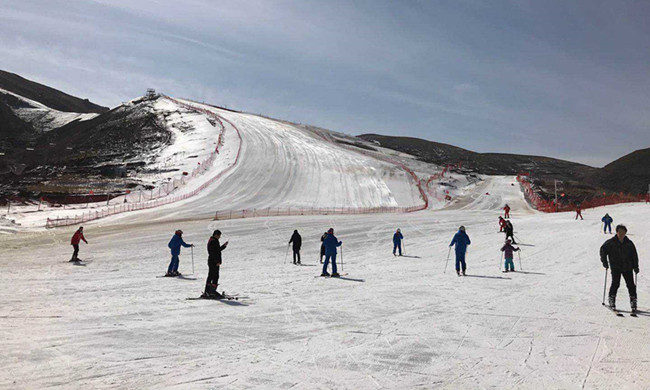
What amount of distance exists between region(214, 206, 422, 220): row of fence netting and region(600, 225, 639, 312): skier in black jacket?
92.3ft

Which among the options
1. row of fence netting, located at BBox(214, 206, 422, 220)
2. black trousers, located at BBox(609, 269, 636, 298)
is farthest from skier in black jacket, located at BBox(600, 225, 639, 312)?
row of fence netting, located at BBox(214, 206, 422, 220)

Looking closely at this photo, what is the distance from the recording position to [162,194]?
43281 millimetres

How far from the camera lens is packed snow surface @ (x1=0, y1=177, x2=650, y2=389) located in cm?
553

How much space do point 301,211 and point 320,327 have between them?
104 feet

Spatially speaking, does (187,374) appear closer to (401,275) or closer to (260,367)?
(260,367)

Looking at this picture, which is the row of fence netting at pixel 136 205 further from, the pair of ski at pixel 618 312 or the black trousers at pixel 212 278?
the pair of ski at pixel 618 312

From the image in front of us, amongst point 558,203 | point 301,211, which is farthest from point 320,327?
point 558,203

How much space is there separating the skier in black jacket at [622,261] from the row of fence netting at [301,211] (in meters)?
28.1

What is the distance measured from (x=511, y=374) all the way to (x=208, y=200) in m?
36.4

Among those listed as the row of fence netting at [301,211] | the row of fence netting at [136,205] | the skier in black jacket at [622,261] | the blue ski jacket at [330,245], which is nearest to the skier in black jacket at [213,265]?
the blue ski jacket at [330,245]

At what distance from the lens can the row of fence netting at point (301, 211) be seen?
35844 millimetres

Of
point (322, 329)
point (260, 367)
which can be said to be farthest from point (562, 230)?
point (260, 367)

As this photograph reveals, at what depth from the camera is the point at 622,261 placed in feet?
28.4

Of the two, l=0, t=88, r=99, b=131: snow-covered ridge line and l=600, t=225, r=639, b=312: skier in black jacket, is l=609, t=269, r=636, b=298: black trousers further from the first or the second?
l=0, t=88, r=99, b=131: snow-covered ridge line
